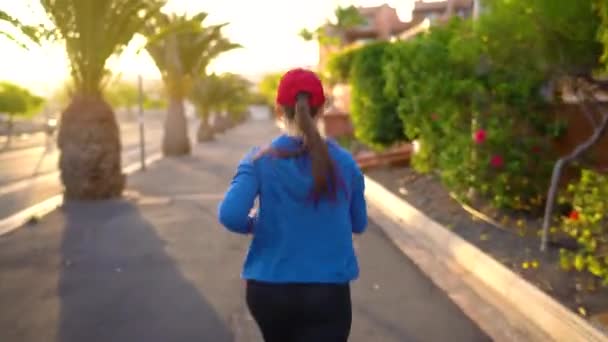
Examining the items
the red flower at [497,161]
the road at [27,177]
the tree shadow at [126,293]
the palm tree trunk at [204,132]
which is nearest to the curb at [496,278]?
the red flower at [497,161]

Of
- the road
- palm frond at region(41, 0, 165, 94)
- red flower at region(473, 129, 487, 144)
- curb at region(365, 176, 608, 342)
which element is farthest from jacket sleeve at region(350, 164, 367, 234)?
palm frond at region(41, 0, 165, 94)

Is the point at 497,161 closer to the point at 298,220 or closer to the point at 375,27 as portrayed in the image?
the point at 298,220

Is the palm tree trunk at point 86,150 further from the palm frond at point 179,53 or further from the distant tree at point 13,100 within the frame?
the distant tree at point 13,100

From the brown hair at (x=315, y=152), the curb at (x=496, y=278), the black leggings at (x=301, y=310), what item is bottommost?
the curb at (x=496, y=278)

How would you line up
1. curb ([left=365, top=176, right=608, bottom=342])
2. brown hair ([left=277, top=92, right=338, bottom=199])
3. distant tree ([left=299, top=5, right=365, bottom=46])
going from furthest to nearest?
distant tree ([left=299, top=5, right=365, bottom=46]) < curb ([left=365, top=176, right=608, bottom=342]) < brown hair ([left=277, top=92, right=338, bottom=199])

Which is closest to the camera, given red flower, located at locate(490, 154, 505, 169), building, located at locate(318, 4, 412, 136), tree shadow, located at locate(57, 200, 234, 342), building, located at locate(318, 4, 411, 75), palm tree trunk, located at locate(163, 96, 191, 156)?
tree shadow, located at locate(57, 200, 234, 342)

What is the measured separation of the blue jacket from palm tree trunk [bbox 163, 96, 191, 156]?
2075 centimetres

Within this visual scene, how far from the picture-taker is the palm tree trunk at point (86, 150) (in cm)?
1145

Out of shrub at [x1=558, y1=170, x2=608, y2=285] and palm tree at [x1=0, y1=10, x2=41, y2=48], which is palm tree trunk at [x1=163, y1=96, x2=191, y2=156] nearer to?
palm tree at [x1=0, y1=10, x2=41, y2=48]

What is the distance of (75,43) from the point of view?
1134cm

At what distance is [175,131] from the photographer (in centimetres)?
2272

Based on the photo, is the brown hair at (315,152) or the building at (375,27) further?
the building at (375,27)

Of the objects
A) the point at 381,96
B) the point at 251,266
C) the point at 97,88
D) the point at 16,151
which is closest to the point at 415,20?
the point at 16,151

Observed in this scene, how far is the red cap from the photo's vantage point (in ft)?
7.41
